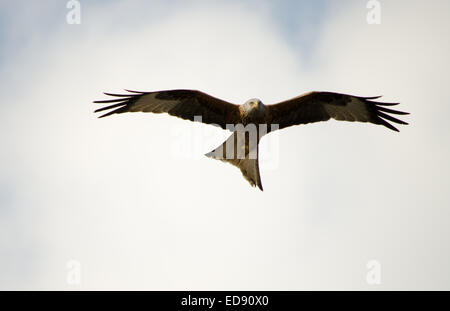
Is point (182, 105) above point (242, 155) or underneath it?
above

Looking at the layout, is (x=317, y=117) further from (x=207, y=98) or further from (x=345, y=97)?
(x=207, y=98)

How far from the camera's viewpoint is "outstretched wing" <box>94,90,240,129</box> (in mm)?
10406

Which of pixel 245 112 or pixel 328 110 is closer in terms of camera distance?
pixel 245 112

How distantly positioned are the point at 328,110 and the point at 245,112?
1744mm

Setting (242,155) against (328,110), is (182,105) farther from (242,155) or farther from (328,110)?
(328,110)

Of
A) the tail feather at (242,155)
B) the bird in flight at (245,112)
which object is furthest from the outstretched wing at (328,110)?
the tail feather at (242,155)

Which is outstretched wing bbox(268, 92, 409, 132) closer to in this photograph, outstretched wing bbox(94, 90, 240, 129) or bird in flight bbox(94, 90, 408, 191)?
bird in flight bbox(94, 90, 408, 191)

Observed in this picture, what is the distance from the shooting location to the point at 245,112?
10.2 m

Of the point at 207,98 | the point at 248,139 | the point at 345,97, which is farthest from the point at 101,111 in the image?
the point at 345,97

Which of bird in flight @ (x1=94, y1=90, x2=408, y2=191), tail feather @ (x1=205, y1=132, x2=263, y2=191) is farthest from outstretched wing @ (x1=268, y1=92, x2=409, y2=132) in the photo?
tail feather @ (x1=205, y1=132, x2=263, y2=191)

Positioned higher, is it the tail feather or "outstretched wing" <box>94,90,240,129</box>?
"outstretched wing" <box>94,90,240,129</box>

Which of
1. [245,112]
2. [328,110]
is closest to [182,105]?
[245,112]

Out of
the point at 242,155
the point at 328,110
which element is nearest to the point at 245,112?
the point at 242,155
